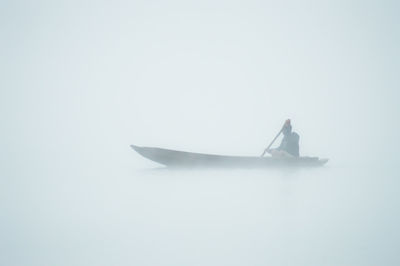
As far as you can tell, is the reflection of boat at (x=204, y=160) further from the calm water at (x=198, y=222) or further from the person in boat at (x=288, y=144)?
the calm water at (x=198, y=222)

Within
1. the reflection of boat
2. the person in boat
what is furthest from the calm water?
the person in boat

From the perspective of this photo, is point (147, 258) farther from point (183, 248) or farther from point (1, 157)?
point (1, 157)

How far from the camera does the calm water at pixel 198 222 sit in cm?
438

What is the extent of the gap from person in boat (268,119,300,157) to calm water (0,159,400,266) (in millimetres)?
2646

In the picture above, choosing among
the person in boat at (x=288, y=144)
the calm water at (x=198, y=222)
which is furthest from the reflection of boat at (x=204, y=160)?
the calm water at (x=198, y=222)

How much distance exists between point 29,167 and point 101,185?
408 cm

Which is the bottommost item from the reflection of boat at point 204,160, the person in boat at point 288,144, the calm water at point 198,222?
the calm water at point 198,222

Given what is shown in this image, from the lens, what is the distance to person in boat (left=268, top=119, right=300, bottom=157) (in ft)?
40.4

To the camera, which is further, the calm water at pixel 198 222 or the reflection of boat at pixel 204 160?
the reflection of boat at pixel 204 160

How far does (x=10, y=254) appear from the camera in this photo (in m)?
4.35

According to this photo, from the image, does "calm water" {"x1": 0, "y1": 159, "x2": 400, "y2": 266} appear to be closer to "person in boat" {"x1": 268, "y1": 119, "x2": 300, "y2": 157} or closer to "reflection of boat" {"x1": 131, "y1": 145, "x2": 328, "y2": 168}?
"reflection of boat" {"x1": 131, "y1": 145, "x2": 328, "y2": 168}

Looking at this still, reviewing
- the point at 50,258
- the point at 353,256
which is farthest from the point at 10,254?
the point at 353,256

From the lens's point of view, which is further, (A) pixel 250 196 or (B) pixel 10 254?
(A) pixel 250 196

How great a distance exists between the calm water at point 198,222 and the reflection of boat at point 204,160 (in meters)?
1.92
